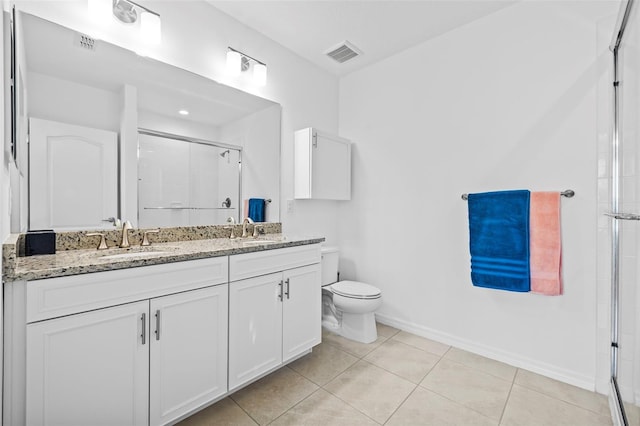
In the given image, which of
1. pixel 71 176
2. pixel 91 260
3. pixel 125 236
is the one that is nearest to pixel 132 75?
pixel 71 176

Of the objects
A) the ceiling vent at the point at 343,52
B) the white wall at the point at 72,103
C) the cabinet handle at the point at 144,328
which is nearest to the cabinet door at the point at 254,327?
the cabinet handle at the point at 144,328

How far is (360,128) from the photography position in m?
2.91

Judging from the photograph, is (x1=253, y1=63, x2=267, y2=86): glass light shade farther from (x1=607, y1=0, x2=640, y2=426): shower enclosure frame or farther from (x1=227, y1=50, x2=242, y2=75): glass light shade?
(x1=607, y1=0, x2=640, y2=426): shower enclosure frame

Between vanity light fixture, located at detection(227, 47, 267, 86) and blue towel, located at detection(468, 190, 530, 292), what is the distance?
1.83 metres

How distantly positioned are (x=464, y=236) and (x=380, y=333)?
107 cm

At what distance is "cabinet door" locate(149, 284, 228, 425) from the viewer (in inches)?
51.3

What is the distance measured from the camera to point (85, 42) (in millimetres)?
1577

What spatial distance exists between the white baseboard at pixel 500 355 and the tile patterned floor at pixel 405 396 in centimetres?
4

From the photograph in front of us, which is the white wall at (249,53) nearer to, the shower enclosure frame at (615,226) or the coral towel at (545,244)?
the coral towel at (545,244)

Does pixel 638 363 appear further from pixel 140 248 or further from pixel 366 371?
pixel 140 248

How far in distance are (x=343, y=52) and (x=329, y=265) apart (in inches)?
75.0

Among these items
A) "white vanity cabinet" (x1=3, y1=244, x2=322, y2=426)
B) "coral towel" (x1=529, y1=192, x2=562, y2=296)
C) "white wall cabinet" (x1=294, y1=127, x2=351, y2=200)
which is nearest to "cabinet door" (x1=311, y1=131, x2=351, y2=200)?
"white wall cabinet" (x1=294, y1=127, x2=351, y2=200)

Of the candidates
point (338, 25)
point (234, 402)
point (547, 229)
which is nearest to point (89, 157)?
point (234, 402)

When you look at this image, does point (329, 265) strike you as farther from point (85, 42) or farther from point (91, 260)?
point (85, 42)
